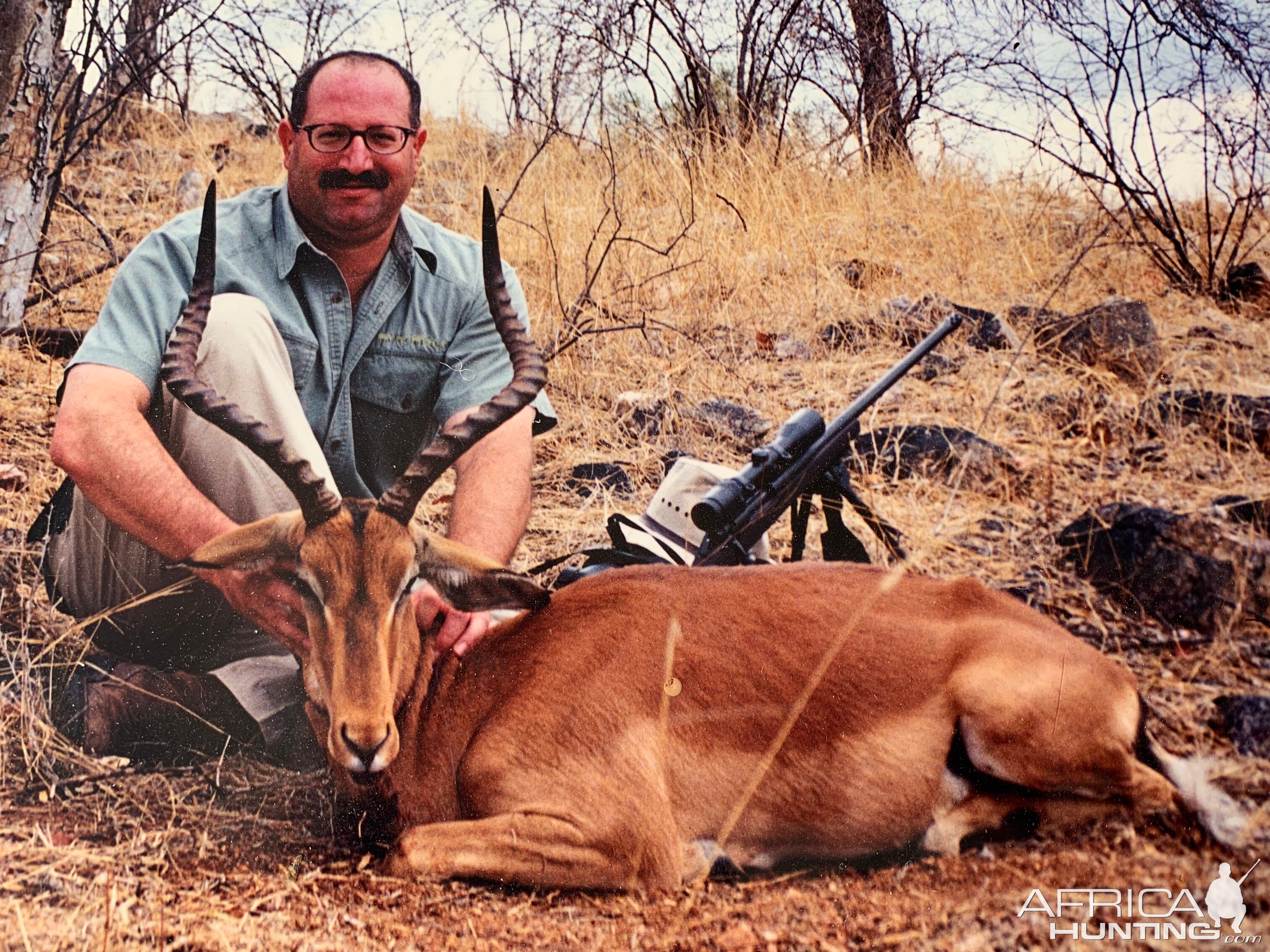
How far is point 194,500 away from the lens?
9.41 ft

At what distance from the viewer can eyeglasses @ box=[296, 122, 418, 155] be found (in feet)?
9.82

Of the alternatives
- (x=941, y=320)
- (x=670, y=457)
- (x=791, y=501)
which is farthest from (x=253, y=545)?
(x=941, y=320)

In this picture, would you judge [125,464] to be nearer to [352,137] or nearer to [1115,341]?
[352,137]

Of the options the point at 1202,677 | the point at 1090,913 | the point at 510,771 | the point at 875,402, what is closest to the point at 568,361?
the point at 875,402

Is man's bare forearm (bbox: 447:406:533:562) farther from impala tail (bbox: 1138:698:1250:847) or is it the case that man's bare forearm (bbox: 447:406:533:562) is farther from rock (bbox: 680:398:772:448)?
impala tail (bbox: 1138:698:1250:847)

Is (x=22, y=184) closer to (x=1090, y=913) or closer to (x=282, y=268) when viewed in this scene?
(x=282, y=268)

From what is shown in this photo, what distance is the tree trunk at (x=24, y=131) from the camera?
3.87 meters

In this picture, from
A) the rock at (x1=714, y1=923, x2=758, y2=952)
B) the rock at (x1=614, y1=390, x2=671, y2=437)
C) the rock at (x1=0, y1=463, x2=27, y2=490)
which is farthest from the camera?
the rock at (x1=614, y1=390, x2=671, y2=437)

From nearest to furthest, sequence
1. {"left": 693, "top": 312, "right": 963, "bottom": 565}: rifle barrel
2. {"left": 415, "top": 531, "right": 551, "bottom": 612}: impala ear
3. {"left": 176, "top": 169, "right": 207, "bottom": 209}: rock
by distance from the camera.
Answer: {"left": 415, "top": 531, "right": 551, "bottom": 612}: impala ear, {"left": 693, "top": 312, "right": 963, "bottom": 565}: rifle barrel, {"left": 176, "top": 169, "right": 207, "bottom": 209}: rock

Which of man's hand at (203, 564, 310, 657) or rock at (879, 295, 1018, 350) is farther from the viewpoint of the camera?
rock at (879, 295, 1018, 350)

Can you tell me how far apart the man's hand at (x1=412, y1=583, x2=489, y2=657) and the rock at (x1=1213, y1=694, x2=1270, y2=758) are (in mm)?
1729

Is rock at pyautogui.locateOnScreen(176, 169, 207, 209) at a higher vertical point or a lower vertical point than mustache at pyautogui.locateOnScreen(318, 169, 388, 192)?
higher

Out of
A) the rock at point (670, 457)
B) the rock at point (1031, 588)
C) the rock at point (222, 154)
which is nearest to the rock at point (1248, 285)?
the rock at point (1031, 588)

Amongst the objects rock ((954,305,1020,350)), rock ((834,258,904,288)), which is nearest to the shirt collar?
rock ((834,258,904,288))
